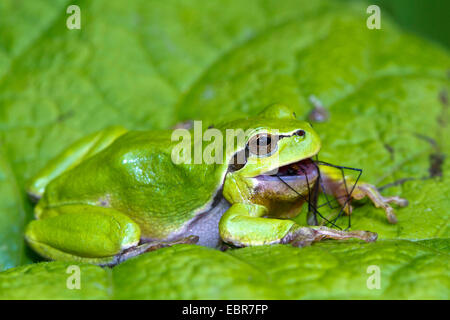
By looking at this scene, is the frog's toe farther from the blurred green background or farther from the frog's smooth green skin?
the blurred green background

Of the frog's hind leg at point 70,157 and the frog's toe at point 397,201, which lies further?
the frog's hind leg at point 70,157

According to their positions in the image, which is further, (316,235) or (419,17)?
(419,17)

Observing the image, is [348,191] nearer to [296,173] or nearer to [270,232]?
[296,173]

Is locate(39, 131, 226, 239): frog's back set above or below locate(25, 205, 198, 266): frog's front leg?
above

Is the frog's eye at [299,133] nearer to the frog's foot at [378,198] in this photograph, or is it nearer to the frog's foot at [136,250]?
the frog's foot at [378,198]

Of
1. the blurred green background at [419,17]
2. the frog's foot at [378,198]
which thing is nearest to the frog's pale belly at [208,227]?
the frog's foot at [378,198]

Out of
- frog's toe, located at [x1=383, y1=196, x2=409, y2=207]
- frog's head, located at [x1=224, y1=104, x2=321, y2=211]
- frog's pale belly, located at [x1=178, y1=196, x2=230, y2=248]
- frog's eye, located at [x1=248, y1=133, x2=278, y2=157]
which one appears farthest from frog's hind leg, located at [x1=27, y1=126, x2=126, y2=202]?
frog's toe, located at [x1=383, y1=196, x2=409, y2=207]

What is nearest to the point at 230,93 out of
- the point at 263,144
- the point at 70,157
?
the point at 263,144
